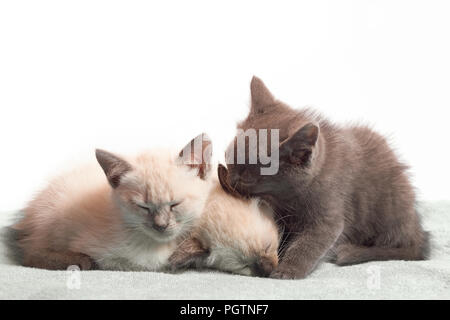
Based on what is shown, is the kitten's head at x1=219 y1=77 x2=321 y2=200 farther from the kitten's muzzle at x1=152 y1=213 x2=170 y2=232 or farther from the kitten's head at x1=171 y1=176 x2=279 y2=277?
the kitten's muzzle at x1=152 y1=213 x2=170 y2=232

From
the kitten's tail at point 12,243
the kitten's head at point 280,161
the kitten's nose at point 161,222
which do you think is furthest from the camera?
the kitten's tail at point 12,243

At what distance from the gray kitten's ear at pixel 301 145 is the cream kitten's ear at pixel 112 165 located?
0.47 metres

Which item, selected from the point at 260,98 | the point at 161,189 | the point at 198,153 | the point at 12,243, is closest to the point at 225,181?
the point at 198,153

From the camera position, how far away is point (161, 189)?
1631 mm

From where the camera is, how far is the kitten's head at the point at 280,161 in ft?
5.68

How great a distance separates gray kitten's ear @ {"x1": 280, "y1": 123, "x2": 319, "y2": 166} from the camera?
1704mm

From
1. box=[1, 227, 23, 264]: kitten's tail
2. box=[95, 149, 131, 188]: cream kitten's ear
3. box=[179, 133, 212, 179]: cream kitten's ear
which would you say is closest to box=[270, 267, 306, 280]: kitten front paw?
box=[179, 133, 212, 179]: cream kitten's ear

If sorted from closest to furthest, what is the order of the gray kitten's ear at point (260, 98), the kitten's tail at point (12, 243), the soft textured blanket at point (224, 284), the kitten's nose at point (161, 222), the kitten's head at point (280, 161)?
the soft textured blanket at point (224, 284), the kitten's nose at point (161, 222), the kitten's head at point (280, 161), the kitten's tail at point (12, 243), the gray kitten's ear at point (260, 98)

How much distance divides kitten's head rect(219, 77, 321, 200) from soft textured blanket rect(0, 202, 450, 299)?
286mm

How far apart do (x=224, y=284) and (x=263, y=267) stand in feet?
0.59

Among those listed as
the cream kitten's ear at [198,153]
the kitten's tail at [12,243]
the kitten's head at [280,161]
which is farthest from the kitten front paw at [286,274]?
Answer: the kitten's tail at [12,243]

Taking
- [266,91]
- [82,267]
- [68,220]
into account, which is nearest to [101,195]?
[68,220]

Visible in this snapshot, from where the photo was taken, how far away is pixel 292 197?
1.83 metres

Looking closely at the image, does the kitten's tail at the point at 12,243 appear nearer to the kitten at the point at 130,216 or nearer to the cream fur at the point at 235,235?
the kitten at the point at 130,216
